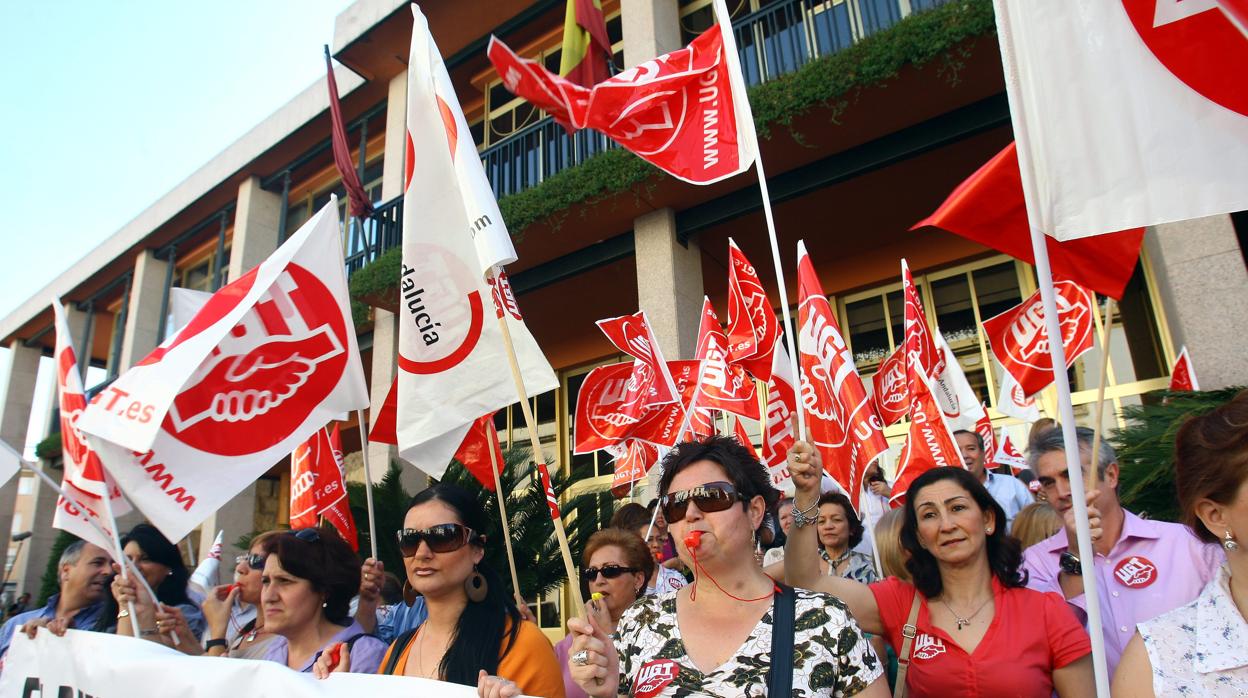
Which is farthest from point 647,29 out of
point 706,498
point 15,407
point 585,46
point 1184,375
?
point 15,407

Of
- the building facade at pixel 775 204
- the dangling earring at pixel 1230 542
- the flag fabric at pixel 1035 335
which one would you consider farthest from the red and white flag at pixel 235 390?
the flag fabric at pixel 1035 335

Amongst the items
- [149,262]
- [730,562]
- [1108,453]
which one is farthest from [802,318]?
[149,262]

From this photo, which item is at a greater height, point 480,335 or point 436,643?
point 480,335

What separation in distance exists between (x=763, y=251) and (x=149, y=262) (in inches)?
618

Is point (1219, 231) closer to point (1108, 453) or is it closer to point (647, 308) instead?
point (1108, 453)

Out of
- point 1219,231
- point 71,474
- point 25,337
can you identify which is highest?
point 25,337

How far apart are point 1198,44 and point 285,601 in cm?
346

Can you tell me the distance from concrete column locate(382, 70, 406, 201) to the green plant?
10059mm

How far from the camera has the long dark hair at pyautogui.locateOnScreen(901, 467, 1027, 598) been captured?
8.36 feet

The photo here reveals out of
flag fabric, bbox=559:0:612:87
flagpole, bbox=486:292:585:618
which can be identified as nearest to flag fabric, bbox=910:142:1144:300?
flagpole, bbox=486:292:585:618

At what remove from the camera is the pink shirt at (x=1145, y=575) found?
2.53m

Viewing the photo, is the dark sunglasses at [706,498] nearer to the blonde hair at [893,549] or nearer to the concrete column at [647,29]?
the blonde hair at [893,549]

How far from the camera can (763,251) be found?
1046cm

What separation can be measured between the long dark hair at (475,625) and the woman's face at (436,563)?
4 cm
